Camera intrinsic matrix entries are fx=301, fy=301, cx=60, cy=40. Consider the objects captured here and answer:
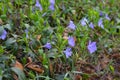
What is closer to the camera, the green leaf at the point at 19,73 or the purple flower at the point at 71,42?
the green leaf at the point at 19,73

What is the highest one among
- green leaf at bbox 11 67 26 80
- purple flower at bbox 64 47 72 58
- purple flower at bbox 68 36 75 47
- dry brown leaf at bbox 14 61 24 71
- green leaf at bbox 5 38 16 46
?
green leaf at bbox 5 38 16 46

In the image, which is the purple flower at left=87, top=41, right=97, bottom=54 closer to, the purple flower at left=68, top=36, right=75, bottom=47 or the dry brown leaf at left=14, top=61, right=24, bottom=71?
the purple flower at left=68, top=36, right=75, bottom=47

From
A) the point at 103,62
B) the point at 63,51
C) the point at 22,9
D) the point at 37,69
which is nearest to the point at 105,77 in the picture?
the point at 103,62

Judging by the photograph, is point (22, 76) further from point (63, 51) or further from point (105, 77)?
point (105, 77)

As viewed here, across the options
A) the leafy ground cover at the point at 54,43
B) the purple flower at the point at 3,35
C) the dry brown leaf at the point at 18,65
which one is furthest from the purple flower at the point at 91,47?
the purple flower at the point at 3,35

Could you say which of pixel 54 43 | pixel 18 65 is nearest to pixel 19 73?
pixel 18 65

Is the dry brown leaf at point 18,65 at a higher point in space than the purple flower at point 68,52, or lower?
lower

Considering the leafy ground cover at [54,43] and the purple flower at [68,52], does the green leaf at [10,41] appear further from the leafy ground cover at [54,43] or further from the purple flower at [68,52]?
the purple flower at [68,52]

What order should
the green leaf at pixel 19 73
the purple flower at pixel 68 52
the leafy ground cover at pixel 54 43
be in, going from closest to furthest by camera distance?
1. the green leaf at pixel 19 73
2. the leafy ground cover at pixel 54 43
3. the purple flower at pixel 68 52

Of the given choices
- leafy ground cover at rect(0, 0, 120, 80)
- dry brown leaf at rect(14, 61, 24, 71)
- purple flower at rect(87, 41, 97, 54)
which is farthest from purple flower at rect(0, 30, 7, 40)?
purple flower at rect(87, 41, 97, 54)
